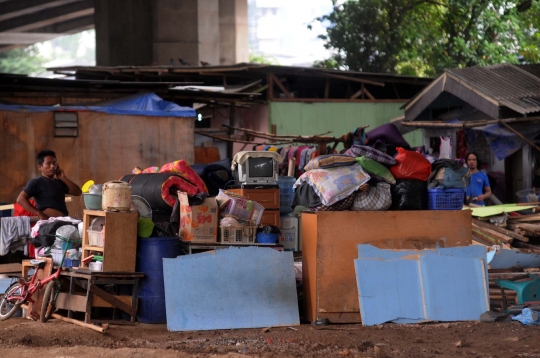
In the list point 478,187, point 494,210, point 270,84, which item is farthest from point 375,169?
point 270,84

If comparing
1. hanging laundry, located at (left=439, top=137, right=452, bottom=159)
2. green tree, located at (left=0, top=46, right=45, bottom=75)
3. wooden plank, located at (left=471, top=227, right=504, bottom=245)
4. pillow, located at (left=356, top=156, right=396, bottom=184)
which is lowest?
wooden plank, located at (left=471, top=227, right=504, bottom=245)

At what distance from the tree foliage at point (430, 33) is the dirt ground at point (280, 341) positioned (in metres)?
21.3

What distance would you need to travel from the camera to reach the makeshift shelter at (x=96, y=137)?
15.0 meters

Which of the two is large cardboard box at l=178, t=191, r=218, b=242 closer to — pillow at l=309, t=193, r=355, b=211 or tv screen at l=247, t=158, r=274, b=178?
pillow at l=309, t=193, r=355, b=211

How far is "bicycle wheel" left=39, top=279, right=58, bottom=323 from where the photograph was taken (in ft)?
29.1

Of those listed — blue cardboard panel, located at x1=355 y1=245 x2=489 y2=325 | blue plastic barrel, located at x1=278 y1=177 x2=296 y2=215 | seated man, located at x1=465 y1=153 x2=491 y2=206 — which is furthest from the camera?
seated man, located at x1=465 y1=153 x2=491 y2=206

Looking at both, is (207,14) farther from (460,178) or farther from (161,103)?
(460,178)

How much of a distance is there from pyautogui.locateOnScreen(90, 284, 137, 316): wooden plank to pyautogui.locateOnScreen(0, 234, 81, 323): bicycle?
535 millimetres

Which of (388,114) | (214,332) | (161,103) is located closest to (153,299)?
(214,332)

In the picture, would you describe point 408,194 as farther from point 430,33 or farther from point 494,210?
point 430,33

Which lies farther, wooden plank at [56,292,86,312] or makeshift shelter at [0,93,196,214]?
makeshift shelter at [0,93,196,214]

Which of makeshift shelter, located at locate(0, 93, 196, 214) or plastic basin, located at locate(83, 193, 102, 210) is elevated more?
makeshift shelter, located at locate(0, 93, 196, 214)

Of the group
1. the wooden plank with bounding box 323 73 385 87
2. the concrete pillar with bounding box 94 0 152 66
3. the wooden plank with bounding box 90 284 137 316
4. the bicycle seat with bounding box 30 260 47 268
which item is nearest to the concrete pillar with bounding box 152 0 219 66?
the concrete pillar with bounding box 94 0 152 66

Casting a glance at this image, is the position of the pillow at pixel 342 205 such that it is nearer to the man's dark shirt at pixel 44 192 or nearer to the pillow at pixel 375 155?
the pillow at pixel 375 155
